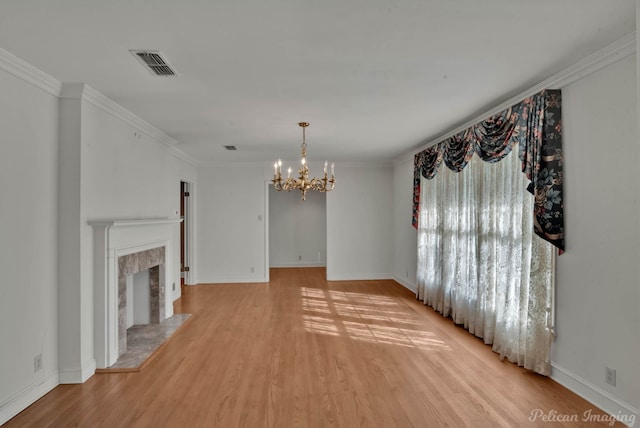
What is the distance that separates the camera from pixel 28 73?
8.62ft

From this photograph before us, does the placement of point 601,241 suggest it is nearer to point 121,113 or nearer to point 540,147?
point 540,147

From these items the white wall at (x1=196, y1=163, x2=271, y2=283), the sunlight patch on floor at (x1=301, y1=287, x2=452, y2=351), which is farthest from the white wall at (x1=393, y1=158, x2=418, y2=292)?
the white wall at (x1=196, y1=163, x2=271, y2=283)

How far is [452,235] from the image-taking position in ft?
15.4

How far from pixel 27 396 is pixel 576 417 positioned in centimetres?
400

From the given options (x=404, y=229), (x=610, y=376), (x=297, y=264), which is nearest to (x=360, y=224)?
(x=404, y=229)

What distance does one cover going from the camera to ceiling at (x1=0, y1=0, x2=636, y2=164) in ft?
6.23

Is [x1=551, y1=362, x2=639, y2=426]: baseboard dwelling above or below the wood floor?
above

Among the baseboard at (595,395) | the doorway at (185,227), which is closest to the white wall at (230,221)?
the doorway at (185,227)

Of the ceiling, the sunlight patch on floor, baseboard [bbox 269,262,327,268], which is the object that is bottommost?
the sunlight patch on floor

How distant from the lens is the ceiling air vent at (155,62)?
7.82 feet

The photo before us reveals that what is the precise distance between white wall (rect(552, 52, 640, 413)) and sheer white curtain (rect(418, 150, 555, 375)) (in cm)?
18

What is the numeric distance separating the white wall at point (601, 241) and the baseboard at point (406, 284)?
343 centimetres

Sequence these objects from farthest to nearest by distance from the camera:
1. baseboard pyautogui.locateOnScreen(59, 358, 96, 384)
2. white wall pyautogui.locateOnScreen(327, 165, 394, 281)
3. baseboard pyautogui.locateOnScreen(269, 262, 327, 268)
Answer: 1. baseboard pyautogui.locateOnScreen(269, 262, 327, 268)
2. white wall pyautogui.locateOnScreen(327, 165, 394, 281)
3. baseboard pyautogui.locateOnScreen(59, 358, 96, 384)

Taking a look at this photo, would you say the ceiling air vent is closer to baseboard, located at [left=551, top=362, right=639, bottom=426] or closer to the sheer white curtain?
the sheer white curtain
